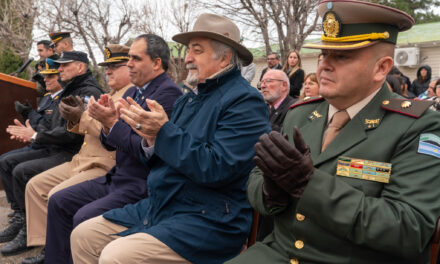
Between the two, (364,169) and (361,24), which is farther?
(361,24)

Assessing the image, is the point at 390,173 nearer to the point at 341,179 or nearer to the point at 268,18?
the point at 341,179

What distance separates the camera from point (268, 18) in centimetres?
1177

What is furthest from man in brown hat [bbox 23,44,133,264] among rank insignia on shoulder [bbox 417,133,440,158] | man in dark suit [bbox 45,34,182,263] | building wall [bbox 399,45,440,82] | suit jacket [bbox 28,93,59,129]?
building wall [bbox 399,45,440,82]

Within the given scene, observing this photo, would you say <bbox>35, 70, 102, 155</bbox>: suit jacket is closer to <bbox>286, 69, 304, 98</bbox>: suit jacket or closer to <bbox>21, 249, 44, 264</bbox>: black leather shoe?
<bbox>21, 249, 44, 264</bbox>: black leather shoe

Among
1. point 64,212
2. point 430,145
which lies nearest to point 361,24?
point 430,145

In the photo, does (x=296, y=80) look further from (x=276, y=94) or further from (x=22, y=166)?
(x=22, y=166)

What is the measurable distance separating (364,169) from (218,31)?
4.79 ft

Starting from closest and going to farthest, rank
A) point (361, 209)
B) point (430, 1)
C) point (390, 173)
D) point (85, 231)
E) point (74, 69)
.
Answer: point (361, 209) < point (390, 173) < point (85, 231) < point (74, 69) < point (430, 1)

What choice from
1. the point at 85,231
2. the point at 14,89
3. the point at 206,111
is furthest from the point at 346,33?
the point at 14,89

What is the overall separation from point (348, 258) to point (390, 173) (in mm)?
393

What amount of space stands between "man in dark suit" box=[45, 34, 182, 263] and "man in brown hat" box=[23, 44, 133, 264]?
0.34m

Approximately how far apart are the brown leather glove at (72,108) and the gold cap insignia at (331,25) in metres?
2.60

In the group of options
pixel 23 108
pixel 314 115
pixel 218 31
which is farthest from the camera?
pixel 23 108

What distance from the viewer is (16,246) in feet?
13.6
